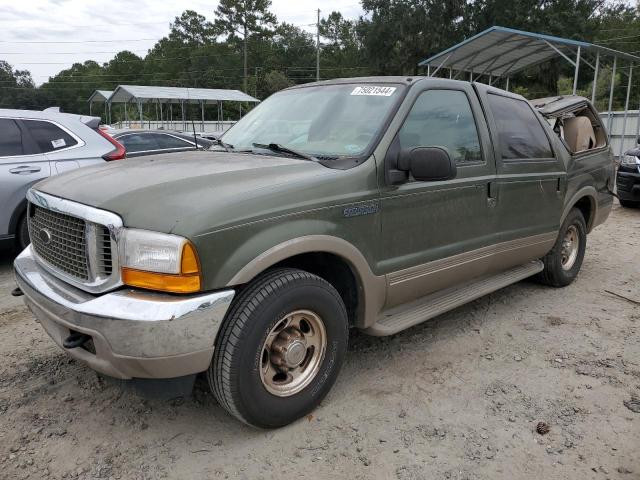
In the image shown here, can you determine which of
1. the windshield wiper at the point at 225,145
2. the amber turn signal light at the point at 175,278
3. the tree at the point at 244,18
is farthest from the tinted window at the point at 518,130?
the tree at the point at 244,18

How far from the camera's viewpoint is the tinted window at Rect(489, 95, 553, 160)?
404 centimetres

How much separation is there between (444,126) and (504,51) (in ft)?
50.4

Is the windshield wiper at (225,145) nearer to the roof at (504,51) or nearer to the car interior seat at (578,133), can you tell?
the car interior seat at (578,133)

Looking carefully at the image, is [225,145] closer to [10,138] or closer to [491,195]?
[491,195]

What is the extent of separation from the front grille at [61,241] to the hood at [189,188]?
0.13 m

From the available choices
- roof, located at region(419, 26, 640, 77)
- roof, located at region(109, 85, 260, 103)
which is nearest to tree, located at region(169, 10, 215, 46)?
roof, located at region(109, 85, 260, 103)

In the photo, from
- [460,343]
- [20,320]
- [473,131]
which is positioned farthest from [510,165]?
[20,320]

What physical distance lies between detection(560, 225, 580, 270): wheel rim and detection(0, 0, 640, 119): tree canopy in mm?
26272

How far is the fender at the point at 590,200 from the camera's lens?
476 cm

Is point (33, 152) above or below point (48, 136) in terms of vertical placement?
below

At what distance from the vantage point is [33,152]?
5.76 m

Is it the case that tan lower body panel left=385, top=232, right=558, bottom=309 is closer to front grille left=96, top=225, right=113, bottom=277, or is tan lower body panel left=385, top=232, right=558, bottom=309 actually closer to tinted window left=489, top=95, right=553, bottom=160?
tinted window left=489, top=95, right=553, bottom=160

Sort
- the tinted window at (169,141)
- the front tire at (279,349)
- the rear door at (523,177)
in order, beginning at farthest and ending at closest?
1. the tinted window at (169,141)
2. the rear door at (523,177)
3. the front tire at (279,349)

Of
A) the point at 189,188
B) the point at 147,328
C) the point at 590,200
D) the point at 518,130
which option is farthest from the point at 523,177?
the point at 147,328
